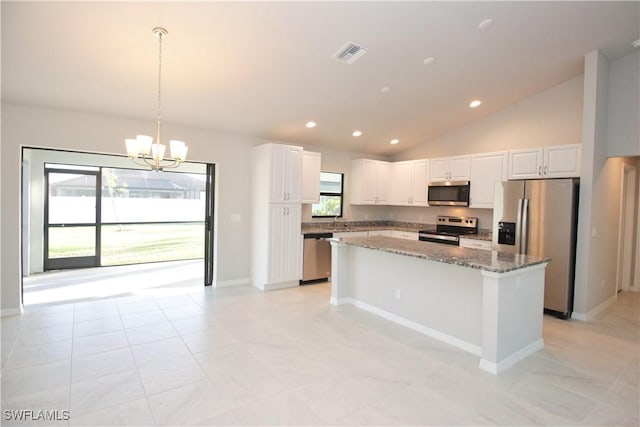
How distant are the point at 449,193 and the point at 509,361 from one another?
3364mm

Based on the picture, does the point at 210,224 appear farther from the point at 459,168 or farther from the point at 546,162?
the point at 546,162

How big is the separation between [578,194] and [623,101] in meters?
1.27

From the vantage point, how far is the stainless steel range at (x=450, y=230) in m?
5.50

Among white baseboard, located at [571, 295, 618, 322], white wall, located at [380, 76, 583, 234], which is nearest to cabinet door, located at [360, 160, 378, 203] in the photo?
white wall, located at [380, 76, 583, 234]

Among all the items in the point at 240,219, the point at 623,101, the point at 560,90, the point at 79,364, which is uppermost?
the point at 560,90

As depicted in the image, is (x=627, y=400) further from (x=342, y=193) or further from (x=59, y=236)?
(x=59, y=236)

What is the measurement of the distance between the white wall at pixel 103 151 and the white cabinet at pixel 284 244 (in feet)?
2.06

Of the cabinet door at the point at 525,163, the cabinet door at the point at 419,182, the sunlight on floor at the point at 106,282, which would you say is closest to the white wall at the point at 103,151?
the sunlight on floor at the point at 106,282

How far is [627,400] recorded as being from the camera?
7.88ft

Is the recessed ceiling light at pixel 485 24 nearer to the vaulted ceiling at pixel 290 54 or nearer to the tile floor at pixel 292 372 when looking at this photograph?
the vaulted ceiling at pixel 290 54

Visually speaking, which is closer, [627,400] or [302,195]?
[627,400]

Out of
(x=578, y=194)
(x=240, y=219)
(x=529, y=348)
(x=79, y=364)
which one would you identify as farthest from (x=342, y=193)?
(x=79, y=364)

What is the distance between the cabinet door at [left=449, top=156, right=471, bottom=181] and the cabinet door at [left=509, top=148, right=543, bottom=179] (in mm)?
707

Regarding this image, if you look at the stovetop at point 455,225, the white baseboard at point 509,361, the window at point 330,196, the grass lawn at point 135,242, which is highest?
the window at point 330,196
